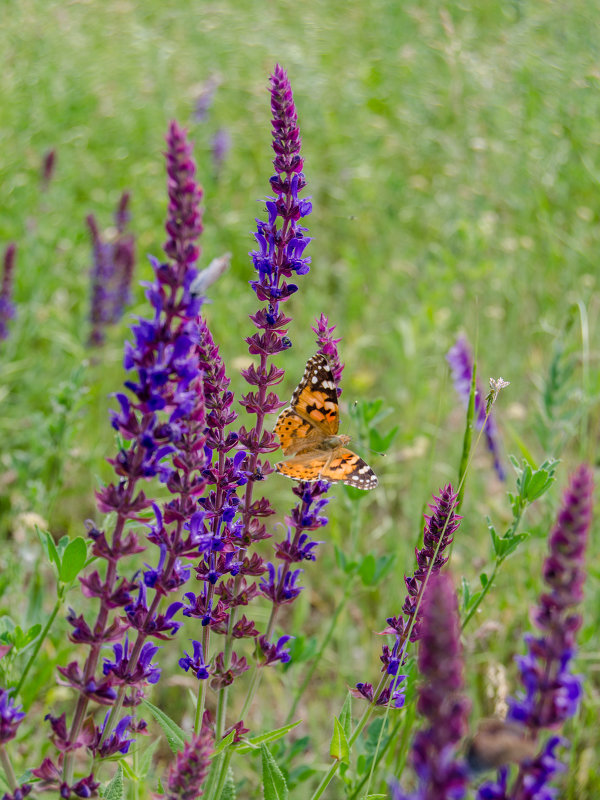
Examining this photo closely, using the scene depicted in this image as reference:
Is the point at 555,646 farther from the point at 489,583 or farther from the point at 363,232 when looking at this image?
the point at 363,232

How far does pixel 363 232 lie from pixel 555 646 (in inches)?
248

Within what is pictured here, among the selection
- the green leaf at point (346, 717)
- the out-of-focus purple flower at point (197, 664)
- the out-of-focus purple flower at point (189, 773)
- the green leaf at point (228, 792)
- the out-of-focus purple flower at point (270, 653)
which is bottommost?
the green leaf at point (228, 792)

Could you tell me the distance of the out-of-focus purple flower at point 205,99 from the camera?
810cm

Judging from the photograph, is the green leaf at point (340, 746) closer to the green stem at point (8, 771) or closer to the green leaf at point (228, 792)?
the green leaf at point (228, 792)

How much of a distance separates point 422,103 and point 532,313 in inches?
137

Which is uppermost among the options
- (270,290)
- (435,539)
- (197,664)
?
(270,290)

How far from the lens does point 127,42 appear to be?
30.6 feet

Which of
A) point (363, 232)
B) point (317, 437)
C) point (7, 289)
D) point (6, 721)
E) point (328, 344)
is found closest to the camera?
point (6, 721)

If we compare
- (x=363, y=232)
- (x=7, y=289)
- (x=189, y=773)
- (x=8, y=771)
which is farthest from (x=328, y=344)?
(x=363, y=232)

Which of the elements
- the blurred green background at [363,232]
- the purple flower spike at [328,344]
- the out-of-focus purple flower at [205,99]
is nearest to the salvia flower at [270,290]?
the purple flower spike at [328,344]

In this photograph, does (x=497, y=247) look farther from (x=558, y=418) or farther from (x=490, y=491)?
(x=558, y=418)

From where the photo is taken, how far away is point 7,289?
4.43 metres

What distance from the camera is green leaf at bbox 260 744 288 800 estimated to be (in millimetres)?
1910

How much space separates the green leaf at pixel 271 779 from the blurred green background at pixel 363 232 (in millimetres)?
926
